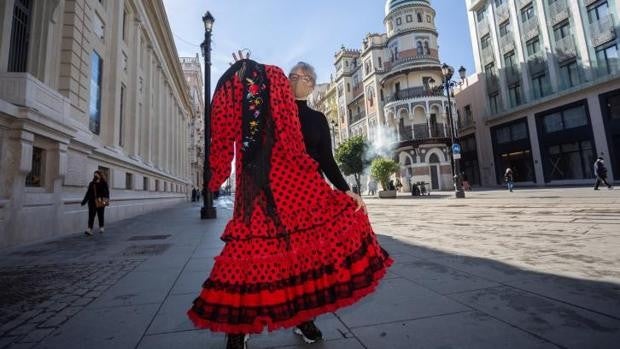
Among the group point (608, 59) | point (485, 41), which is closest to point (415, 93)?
point (485, 41)

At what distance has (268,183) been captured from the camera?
1907 millimetres

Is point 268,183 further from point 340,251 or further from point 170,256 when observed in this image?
point 170,256

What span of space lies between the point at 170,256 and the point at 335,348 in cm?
391

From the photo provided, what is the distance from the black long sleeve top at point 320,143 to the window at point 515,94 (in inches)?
1217

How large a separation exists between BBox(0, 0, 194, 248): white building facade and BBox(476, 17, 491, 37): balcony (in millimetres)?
29083

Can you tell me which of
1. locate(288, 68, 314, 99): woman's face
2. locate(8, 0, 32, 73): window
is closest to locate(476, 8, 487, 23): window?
locate(8, 0, 32, 73): window

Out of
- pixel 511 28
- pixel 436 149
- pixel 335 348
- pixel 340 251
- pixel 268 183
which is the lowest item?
pixel 335 348

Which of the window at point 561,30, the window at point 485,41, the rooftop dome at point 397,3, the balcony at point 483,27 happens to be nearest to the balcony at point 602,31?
the window at point 561,30

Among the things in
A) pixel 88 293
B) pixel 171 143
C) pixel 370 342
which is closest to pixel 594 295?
pixel 370 342

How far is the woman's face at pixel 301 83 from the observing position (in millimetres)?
2178

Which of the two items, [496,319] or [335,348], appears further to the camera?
[496,319]

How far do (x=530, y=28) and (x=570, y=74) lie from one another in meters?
5.23

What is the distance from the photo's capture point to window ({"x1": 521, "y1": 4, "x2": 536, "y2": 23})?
84.9ft

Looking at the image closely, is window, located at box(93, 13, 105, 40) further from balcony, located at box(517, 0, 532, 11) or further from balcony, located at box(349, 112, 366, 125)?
balcony, located at box(349, 112, 366, 125)
